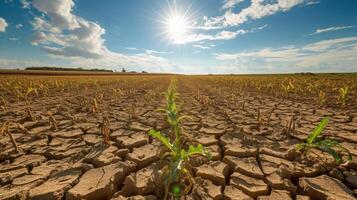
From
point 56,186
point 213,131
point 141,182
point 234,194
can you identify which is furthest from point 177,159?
point 213,131

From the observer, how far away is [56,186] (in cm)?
165

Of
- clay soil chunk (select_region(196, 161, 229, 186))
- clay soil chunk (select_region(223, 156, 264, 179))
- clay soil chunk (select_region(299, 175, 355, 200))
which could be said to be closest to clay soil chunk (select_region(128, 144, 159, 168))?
clay soil chunk (select_region(196, 161, 229, 186))

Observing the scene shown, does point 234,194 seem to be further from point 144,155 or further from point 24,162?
point 24,162

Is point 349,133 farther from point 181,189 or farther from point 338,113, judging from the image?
point 181,189

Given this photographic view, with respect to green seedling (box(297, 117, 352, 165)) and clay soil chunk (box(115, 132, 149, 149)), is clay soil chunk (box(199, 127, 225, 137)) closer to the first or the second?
clay soil chunk (box(115, 132, 149, 149))

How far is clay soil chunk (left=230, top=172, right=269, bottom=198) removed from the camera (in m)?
1.62

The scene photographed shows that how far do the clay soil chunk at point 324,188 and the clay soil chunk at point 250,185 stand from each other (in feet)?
1.09

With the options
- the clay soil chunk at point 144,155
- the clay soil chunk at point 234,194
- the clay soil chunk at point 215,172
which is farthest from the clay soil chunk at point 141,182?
the clay soil chunk at point 234,194

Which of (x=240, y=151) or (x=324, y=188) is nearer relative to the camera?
(x=324, y=188)

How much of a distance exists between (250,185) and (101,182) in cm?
130

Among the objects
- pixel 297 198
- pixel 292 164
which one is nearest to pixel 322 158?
pixel 292 164

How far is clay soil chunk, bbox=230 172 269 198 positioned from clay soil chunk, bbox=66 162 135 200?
100 centimetres

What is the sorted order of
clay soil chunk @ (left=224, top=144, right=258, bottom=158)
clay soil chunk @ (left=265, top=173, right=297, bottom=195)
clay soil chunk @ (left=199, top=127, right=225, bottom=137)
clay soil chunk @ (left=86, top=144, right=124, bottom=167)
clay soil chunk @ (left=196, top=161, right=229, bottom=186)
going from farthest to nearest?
1. clay soil chunk @ (left=199, top=127, right=225, bottom=137)
2. clay soil chunk @ (left=224, top=144, right=258, bottom=158)
3. clay soil chunk @ (left=86, top=144, right=124, bottom=167)
4. clay soil chunk @ (left=196, top=161, right=229, bottom=186)
5. clay soil chunk @ (left=265, top=173, right=297, bottom=195)

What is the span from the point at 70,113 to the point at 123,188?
10.5ft
